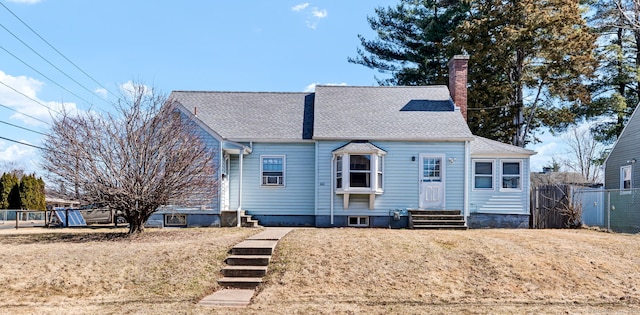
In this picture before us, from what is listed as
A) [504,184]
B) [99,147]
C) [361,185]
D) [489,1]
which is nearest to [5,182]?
[99,147]

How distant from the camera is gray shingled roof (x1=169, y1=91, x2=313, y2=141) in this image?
60.8 ft

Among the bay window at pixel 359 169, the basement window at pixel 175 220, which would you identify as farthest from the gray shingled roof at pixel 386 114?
the basement window at pixel 175 220

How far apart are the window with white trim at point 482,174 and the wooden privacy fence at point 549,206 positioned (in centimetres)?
288

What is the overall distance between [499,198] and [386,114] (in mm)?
5270

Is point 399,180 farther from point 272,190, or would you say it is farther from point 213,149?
point 213,149

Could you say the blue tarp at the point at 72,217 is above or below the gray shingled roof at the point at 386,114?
below

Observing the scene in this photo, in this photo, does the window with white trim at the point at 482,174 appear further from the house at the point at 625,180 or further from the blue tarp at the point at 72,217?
the blue tarp at the point at 72,217

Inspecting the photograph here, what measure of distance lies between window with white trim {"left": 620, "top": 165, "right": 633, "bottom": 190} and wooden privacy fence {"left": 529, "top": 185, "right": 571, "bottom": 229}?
466 centimetres

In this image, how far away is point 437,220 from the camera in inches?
686

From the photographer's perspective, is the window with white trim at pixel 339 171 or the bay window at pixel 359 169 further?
the window with white trim at pixel 339 171

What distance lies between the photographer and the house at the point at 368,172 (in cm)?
1783

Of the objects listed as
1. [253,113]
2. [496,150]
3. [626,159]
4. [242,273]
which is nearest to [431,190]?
[496,150]

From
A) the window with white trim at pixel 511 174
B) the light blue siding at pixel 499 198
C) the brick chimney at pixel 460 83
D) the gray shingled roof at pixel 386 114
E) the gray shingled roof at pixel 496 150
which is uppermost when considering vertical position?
the brick chimney at pixel 460 83

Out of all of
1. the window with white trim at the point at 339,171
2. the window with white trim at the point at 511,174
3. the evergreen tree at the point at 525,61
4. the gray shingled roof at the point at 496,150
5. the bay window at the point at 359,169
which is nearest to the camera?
the bay window at the point at 359,169
